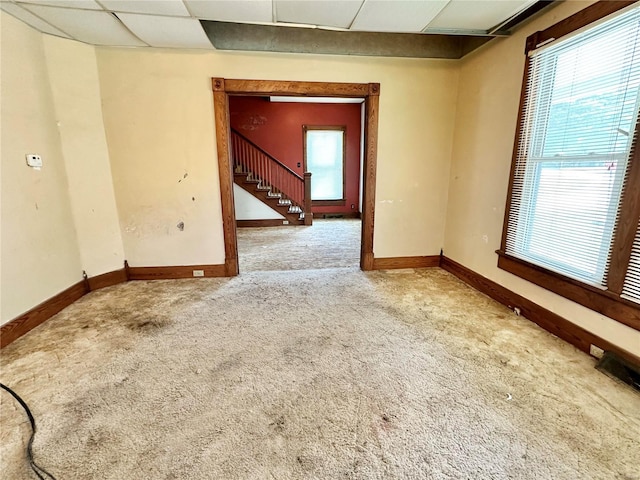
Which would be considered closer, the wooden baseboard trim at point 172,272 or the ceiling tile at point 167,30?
the ceiling tile at point 167,30

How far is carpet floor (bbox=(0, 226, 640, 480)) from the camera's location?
1.26 m

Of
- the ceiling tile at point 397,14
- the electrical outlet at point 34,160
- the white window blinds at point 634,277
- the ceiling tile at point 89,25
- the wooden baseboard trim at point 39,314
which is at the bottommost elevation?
the wooden baseboard trim at point 39,314

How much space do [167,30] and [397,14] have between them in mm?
1961

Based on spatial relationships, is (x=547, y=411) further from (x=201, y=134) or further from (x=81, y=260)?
(x=81, y=260)

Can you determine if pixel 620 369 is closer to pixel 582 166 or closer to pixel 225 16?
pixel 582 166

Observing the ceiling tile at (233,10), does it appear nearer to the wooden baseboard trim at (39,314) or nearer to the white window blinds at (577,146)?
the white window blinds at (577,146)

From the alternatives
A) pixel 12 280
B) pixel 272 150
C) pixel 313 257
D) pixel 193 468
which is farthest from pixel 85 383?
pixel 272 150

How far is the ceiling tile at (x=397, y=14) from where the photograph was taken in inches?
85.6

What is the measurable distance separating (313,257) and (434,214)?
1777 millimetres

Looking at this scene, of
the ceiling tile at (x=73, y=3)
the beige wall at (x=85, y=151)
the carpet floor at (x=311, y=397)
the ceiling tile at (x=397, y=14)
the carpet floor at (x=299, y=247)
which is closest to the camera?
the carpet floor at (x=311, y=397)

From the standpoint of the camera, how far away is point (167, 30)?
2.55m

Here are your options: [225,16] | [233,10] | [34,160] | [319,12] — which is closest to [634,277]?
[319,12]

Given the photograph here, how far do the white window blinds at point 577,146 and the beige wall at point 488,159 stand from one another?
0.21 meters

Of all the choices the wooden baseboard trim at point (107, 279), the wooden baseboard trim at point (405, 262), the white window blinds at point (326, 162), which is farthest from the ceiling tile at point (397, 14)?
the white window blinds at point (326, 162)
